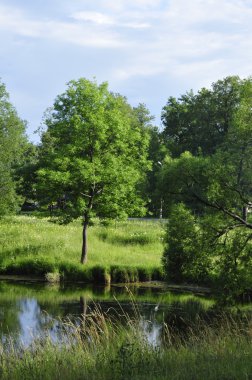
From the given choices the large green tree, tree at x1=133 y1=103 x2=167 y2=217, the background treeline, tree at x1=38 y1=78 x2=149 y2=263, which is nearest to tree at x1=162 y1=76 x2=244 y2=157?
tree at x1=133 y1=103 x2=167 y2=217

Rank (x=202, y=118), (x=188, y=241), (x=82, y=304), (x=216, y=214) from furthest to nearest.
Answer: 1. (x=202, y=118)
2. (x=82, y=304)
3. (x=216, y=214)
4. (x=188, y=241)

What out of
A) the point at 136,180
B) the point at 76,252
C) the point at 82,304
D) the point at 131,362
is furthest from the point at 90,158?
the point at 131,362

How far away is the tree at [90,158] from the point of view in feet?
104

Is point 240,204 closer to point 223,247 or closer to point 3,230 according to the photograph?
point 223,247

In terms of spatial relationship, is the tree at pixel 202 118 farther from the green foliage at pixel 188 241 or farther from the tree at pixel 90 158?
the green foliage at pixel 188 241

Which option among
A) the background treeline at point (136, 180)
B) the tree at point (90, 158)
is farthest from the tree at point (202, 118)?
the tree at point (90, 158)

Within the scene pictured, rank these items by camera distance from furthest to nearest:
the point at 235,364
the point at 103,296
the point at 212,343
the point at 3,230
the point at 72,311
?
the point at 3,230
the point at 103,296
the point at 72,311
the point at 212,343
the point at 235,364

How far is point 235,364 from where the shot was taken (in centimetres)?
963

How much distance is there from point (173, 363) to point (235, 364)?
126 cm

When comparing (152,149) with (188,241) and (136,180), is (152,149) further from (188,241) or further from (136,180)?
(188,241)

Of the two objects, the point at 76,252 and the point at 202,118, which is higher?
the point at 202,118

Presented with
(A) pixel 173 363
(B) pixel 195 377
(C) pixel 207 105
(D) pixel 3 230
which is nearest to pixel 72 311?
(A) pixel 173 363

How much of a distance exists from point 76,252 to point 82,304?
10.6m

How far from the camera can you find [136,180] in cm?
3384
